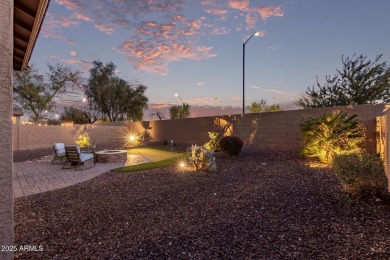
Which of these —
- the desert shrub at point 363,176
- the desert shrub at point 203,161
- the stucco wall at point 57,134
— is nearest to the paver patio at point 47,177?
the desert shrub at point 203,161

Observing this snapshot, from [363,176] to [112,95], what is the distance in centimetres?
4039

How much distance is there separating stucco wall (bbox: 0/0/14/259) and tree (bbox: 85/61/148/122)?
3939cm

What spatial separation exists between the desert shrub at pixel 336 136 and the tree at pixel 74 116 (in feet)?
139

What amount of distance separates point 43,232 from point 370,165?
241 inches

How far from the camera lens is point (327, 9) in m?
11.8

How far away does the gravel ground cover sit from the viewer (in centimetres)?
376

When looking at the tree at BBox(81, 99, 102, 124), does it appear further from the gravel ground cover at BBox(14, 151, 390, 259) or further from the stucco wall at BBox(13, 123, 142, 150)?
the gravel ground cover at BBox(14, 151, 390, 259)

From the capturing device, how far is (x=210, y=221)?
193 inches

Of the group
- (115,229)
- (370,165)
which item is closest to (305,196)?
(370,165)

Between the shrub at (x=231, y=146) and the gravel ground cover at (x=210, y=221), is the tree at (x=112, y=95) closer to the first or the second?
the shrub at (x=231, y=146)

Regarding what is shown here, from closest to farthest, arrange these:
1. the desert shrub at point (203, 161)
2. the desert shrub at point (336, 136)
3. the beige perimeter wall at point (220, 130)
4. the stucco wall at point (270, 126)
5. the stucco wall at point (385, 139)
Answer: the stucco wall at point (385, 139), the desert shrub at point (336, 136), the desert shrub at point (203, 161), the stucco wall at point (270, 126), the beige perimeter wall at point (220, 130)

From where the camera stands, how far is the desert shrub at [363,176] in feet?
16.4

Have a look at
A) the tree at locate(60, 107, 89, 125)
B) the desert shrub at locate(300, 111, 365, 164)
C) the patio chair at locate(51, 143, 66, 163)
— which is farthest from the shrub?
the tree at locate(60, 107, 89, 125)

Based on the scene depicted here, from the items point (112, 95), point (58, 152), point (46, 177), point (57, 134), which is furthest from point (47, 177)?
point (112, 95)
